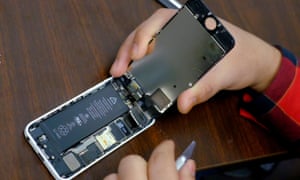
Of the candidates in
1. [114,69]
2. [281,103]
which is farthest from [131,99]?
[281,103]

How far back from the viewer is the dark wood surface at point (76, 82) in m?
0.51

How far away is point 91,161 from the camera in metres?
0.51

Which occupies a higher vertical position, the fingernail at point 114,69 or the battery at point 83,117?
the fingernail at point 114,69

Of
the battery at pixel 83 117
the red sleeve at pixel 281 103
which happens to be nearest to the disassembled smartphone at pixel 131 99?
the battery at pixel 83 117

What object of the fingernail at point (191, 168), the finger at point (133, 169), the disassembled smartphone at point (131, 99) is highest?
the disassembled smartphone at point (131, 99)

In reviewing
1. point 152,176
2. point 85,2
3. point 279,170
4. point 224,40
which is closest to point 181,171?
point 152,176

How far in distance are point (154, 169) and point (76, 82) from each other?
0.16m

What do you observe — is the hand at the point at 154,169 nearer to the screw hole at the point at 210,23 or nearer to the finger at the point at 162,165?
the finger at the point at 162,165

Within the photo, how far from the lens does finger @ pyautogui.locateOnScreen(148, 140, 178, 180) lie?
46 cm

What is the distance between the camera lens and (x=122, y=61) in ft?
1.81

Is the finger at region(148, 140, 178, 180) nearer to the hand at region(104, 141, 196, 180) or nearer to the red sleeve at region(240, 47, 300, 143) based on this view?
the hand at region(104, 141, 196, 180)

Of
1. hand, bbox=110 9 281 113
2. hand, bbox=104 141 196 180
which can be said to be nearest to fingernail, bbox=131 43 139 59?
hand, bbox=110 9 281 113

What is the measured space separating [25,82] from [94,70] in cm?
8

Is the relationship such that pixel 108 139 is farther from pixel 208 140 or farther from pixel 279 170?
pixel 279 170
